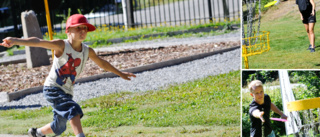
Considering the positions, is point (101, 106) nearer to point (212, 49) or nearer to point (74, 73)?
point (74, 73)

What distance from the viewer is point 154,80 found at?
905 cm

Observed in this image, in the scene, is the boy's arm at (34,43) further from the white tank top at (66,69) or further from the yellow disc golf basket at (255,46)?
the yellow disc golf basket at (255,46)

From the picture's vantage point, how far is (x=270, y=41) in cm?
328

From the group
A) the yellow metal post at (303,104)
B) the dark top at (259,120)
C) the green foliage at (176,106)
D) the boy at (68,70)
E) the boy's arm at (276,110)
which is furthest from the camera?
the green foliage at (176,106)

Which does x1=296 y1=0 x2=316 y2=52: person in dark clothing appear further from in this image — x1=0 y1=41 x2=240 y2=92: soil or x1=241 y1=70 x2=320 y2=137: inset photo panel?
x1=0 y1=41 x2=240 y2=92: soil

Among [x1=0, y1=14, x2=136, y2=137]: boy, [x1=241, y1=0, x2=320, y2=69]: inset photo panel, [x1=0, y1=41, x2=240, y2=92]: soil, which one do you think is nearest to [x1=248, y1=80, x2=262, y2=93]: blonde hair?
[x1=241, y1=0, x2=320, y2=69]: inset photo panel

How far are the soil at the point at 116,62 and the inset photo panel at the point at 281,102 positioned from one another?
635 cm

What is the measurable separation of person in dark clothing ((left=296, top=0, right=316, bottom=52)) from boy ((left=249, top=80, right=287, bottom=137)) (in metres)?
0.48

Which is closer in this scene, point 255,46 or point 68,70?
point 255,46

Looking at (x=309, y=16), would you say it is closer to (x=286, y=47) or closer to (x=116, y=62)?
(x=286, y=47)

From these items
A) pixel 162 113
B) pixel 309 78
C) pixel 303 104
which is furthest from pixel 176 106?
pixel 309 78

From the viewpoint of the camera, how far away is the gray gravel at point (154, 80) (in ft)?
27.1

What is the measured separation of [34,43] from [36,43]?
0.09 ft

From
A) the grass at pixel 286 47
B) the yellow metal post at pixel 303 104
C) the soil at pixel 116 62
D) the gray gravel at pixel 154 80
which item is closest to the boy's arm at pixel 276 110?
the yellow metal post at pixel 303 104
